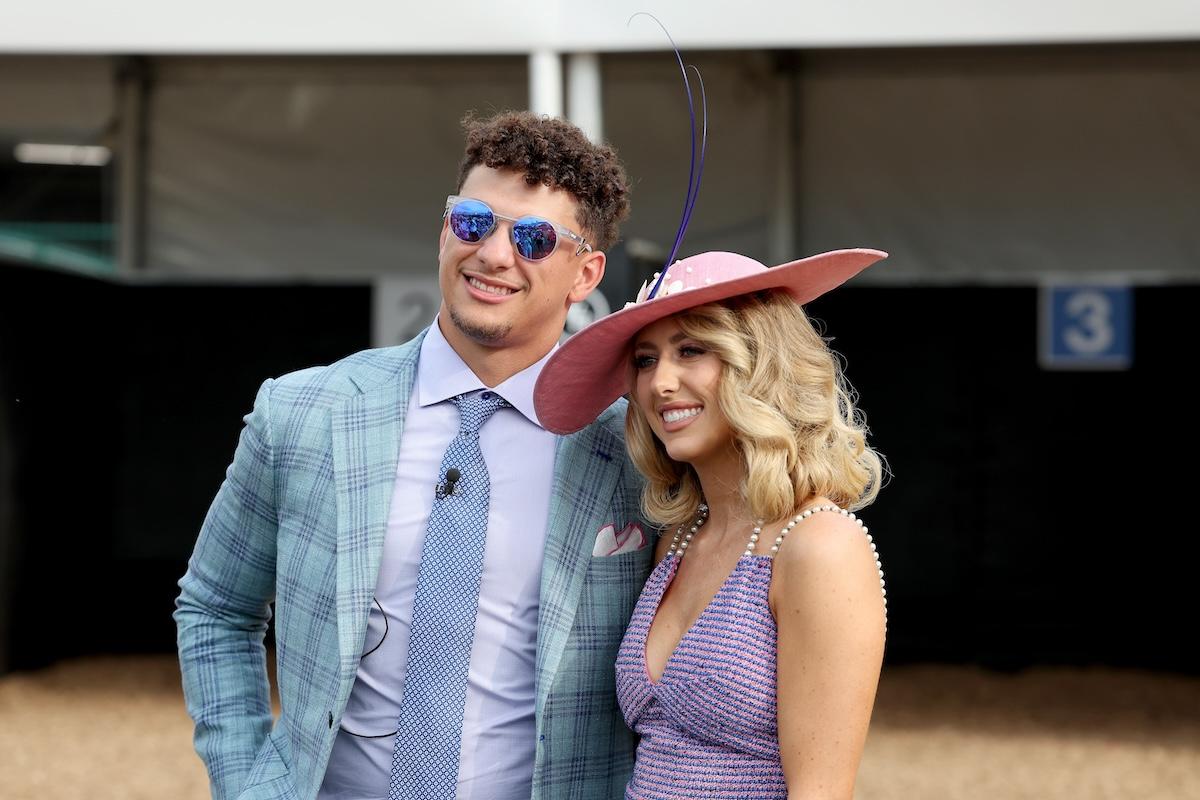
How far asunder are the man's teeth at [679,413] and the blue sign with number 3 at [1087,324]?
5581 mm

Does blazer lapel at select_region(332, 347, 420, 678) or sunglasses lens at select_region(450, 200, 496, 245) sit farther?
sunglasses lens at select_region(450, 200, 496, 245)

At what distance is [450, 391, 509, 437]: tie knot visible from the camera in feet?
6.87

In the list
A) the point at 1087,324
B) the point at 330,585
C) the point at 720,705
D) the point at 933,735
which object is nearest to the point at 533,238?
the point at 330,585

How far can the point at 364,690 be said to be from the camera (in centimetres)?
200

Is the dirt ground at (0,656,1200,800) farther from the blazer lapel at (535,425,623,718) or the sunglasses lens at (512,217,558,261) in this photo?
the sunglasses lens at (512,217,558,261)

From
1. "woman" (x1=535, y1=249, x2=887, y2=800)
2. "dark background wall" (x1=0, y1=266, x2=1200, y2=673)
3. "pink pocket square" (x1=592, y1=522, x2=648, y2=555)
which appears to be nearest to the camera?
"woman" (x1=535, y1=249, x2=887, y2=800)

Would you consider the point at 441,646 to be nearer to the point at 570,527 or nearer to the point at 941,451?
the point at 570,527

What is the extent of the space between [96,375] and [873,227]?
4266mm

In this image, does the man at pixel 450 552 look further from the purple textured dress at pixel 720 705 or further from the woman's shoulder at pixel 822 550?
the woman's shoulder at pixel 822 550

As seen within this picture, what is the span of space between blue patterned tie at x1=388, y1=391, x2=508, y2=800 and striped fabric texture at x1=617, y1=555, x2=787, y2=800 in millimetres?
248

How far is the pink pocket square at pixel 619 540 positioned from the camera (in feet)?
6.81

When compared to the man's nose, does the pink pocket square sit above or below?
below

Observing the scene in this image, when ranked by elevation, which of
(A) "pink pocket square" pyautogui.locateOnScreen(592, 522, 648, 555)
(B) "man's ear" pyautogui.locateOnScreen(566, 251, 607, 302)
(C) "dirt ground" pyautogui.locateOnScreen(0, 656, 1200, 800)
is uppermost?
(B) "man's ear" pyautogui.locateOnScreen(566, 251, 607, 302)

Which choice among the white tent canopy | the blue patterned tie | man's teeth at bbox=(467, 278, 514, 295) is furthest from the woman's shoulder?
the white tent canopy
